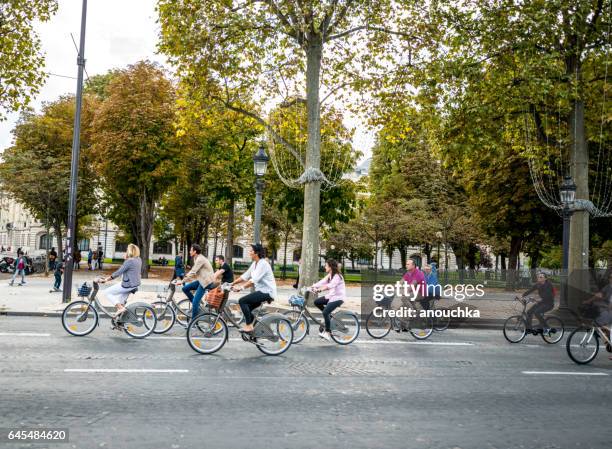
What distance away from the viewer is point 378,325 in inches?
534

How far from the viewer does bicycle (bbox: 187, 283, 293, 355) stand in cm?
1037

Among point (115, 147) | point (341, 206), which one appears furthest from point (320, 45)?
point (341, 206)

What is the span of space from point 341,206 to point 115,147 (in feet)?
51.6

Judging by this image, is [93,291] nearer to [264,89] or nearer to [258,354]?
[258,354]

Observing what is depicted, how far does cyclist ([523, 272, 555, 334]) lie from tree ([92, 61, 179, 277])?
76.1 feet

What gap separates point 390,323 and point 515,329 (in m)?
3.15

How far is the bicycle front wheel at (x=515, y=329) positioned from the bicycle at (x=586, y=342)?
8.25 ft

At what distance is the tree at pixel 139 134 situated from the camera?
32.4 metres

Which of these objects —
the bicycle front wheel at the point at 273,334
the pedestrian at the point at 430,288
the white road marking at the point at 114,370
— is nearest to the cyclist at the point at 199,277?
the bicycle front wheel at the point at 273,334

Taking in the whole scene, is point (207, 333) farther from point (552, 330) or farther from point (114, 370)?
point (552, 330)

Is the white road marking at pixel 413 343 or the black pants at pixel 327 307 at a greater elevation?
the black pants at pixel 327 307

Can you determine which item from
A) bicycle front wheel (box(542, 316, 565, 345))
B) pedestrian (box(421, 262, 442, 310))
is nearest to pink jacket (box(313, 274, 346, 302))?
pedestrian (box(421, 262, 442, 310))

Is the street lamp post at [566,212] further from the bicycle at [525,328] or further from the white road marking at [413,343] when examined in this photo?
the white road marking at [413,343]

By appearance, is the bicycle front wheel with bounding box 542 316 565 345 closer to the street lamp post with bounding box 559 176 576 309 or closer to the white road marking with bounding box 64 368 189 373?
the street lamp post with bounding box 559 176 576 309
